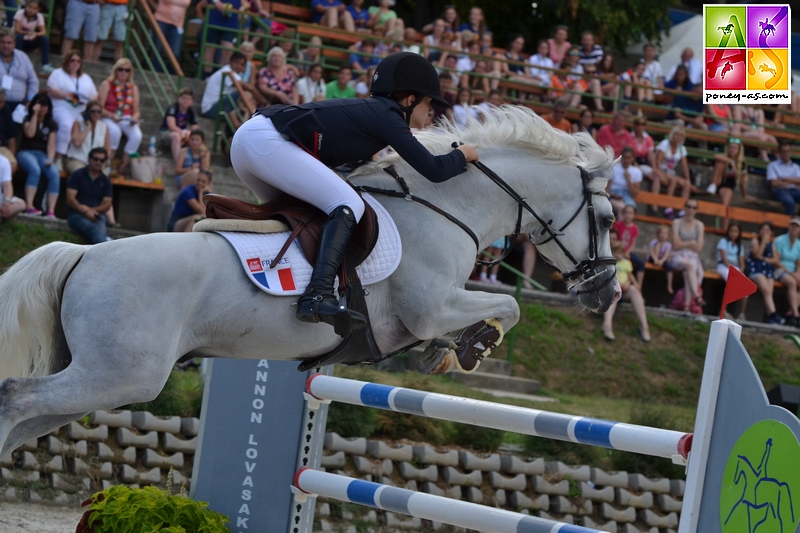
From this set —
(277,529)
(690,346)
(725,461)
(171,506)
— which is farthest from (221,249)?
(690,346)

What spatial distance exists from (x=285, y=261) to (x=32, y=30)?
8.63m

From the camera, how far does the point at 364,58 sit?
1334cm

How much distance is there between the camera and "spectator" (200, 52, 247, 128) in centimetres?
1176

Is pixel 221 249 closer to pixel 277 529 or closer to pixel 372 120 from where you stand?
pixel 372 120

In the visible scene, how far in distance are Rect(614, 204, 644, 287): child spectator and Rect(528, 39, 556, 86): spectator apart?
3.69 meters

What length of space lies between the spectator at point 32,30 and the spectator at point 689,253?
798cm

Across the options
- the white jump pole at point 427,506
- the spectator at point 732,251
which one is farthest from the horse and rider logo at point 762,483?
the spectator at point 732,251

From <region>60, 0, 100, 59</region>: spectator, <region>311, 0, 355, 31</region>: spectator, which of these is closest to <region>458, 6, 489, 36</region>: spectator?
<region>311, 0, 355, 31</region>: spectator

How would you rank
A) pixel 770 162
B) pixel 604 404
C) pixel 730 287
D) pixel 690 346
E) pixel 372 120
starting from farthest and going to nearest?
1. pixel 770 162
2. pixel 690 346
3. pixel 604 404
4. pixel 372 120
5. pixel 730 287

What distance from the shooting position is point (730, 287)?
10.8 ft

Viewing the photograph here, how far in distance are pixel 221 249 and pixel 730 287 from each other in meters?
1.89

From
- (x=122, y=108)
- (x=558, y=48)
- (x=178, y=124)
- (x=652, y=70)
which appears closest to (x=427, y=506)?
(x=122, y=108)

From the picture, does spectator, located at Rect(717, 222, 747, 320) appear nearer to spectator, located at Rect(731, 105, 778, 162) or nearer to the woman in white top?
spectator, located at Rect(731, 105, 778, 162)

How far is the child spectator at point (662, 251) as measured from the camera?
12.3 metres
